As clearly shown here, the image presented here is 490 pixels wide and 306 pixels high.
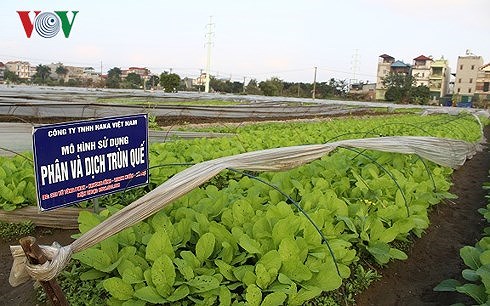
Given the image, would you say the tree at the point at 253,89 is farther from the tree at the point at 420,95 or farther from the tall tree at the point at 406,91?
the tree at the point at 420,95

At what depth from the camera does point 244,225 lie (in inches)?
99.6

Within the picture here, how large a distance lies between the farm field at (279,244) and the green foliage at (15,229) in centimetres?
14

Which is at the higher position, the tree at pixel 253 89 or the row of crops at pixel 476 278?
the tree at pixel 253 89

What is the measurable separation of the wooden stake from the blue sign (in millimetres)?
933

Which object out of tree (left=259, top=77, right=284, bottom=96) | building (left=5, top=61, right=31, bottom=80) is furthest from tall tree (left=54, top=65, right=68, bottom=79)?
tree (left=259, top=77, right=284, bottom=96)

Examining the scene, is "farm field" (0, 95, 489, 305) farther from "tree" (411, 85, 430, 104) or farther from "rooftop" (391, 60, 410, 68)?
"rooftop" (391, 60, 410, 68)

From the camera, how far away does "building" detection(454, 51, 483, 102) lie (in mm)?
65125

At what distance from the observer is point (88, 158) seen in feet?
9.82

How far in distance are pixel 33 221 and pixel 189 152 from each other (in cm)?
192

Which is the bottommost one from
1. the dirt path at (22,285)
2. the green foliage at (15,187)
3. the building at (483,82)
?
the dirt path at (22,285)

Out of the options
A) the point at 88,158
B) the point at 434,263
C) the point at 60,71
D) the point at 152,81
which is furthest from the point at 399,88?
the point at 88,158

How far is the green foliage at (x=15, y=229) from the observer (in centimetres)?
372

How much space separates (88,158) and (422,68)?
7476 centimetres

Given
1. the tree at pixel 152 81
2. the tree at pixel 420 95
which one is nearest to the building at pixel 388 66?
the tree at pixel 420 95
